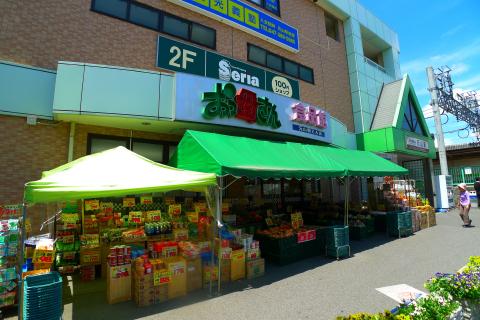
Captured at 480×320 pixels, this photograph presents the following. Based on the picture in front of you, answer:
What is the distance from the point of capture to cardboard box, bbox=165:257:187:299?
5924 millimetres

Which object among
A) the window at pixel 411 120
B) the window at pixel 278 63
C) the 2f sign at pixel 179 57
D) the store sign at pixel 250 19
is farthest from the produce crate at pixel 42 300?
the window at pixel 411 120

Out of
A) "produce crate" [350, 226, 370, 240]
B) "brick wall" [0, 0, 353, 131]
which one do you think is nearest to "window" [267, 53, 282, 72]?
"brick wall" [0, 0, 353, 131]

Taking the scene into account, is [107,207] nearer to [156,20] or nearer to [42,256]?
[42,256]

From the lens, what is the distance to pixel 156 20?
10516 millimetres

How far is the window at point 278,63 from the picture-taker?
13773 mm

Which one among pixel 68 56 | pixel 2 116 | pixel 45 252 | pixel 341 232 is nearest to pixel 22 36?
pixel 68 56

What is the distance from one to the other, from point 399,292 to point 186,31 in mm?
11189

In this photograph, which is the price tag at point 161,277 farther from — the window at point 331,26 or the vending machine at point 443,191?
the vending machine at point 443,191

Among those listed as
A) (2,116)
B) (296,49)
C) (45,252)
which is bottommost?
(45,252)

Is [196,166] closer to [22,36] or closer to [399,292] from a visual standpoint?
[399,292]

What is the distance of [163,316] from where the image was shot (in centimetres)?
505

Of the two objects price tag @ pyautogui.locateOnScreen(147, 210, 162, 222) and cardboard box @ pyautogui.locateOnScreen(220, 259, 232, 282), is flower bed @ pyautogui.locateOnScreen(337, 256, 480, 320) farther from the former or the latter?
price tag @ pyautogui.locateOnScreen(147, 210, 162, 222)

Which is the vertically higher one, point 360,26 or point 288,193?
point 360,26

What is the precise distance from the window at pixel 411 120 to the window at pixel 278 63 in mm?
7321
